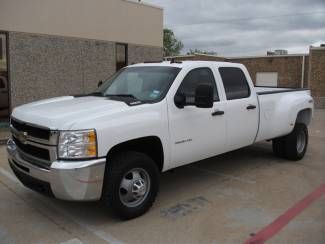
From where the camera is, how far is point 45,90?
12633mm

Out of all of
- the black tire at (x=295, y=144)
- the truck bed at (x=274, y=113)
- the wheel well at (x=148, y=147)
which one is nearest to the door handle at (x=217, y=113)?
→ the wheel well at (x=148, y=147)

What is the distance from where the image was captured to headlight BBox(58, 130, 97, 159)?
427 centimetres

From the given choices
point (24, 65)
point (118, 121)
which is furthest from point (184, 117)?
point (24, 65)

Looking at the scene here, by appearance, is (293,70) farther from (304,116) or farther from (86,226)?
(86,226)

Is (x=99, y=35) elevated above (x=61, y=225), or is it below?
above

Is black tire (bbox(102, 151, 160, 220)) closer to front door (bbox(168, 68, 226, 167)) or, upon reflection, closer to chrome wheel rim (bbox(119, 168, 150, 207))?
chrome wheel rim (bbox(119, 168, 150, 207))

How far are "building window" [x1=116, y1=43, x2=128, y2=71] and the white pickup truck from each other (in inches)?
348

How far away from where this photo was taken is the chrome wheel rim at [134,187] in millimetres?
4770

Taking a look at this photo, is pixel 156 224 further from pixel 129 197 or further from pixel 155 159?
pixel 155 159

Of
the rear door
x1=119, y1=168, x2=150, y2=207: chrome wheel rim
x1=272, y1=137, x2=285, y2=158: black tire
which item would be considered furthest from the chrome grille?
x1=272, y1=137, x2=285, y2=158: black tire

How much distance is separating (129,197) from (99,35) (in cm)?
1026

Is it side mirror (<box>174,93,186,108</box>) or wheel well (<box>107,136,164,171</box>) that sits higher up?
side mirror (<box>174,93,186,108</box>)

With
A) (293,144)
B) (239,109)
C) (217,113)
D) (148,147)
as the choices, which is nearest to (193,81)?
(217,113)

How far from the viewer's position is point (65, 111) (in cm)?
470
